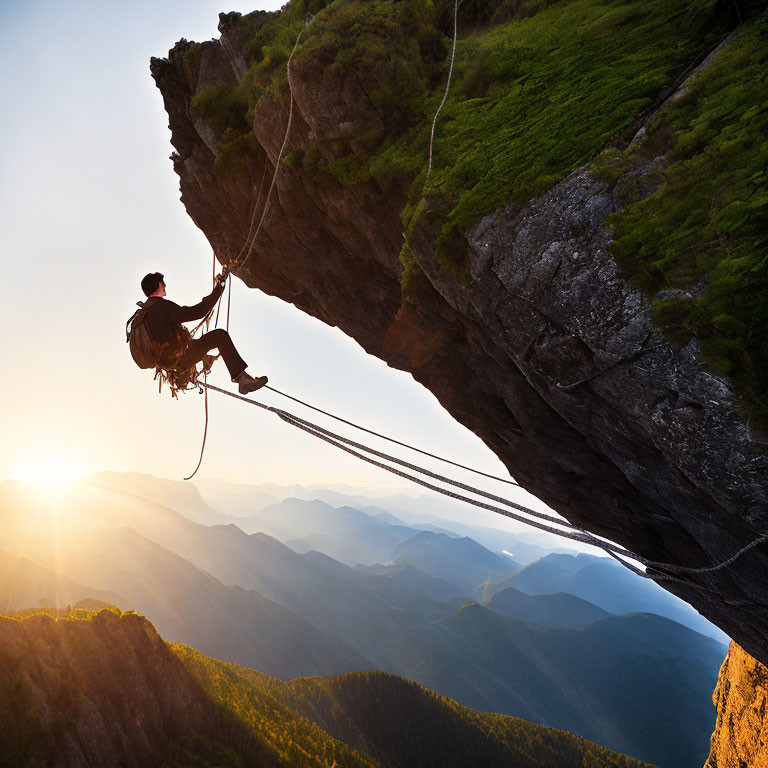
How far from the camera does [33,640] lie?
2159cm

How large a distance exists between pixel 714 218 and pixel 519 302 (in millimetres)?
2413

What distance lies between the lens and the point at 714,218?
13.8ft

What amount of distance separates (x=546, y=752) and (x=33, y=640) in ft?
275

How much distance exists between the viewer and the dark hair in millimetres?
7910

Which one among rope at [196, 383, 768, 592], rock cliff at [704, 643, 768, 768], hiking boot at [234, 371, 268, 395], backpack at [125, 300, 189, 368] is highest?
backpack at [125, 300, 189, 368]

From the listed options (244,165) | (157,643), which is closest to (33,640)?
(157,643)

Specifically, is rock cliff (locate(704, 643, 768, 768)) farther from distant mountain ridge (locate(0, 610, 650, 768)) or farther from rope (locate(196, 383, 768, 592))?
distant mountain ridge (locate(0, 610, 650, 768))

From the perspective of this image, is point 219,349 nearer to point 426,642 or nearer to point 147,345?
point 147,345

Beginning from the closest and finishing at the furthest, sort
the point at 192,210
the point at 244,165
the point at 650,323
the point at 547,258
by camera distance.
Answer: the point at 650,323
the point at 547,258
the point at 244,165
the point at 192,210

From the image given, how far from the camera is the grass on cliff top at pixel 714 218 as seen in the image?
396 centimetres

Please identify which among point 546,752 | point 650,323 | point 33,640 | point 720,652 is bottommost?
point 720,652

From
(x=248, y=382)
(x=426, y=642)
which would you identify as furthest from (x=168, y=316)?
(x=426, y=642)

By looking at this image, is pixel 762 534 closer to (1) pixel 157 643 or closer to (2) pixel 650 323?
(2) pixel 650 323

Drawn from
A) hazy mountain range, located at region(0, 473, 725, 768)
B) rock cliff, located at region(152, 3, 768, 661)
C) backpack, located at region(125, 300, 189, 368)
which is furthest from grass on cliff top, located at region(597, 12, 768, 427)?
hazy mountain range, located at region(0, 473, 725, 768)
